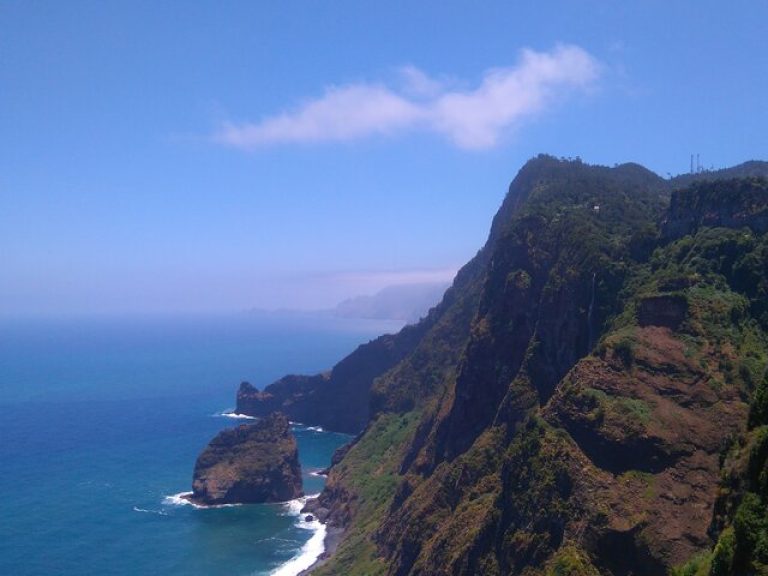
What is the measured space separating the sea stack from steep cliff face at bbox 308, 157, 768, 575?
7802mm

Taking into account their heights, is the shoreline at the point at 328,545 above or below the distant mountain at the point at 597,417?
below

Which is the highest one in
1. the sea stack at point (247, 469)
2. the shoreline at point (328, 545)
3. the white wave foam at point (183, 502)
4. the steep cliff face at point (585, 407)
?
the steep cliff face at point (585, 407)

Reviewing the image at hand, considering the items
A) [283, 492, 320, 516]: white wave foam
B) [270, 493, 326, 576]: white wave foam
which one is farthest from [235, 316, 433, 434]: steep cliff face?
[270, 493, 326, 576]: white wave foam

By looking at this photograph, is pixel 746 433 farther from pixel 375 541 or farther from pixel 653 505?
pixel 375 541

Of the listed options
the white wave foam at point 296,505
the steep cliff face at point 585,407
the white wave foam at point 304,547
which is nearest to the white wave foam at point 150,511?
the white wave foam at point 296,505

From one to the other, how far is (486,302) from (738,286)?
33971 millimetres

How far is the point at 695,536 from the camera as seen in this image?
4103 cm

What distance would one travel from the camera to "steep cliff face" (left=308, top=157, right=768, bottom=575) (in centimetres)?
4453

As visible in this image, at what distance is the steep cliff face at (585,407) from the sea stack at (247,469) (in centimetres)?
780

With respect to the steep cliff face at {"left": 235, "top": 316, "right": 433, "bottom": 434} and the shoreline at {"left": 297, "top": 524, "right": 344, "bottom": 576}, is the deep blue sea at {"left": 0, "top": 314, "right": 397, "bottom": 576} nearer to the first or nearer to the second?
the shoreline at {"left": 297, "top": 524, "right": 344, "bottom": 576}

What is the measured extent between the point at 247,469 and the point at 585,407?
7033 centimetres

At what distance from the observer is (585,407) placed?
51.2m

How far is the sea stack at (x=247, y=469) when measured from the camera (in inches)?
4161

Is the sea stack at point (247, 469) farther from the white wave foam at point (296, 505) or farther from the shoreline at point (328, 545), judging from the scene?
the shoreline at point (328, 545)
